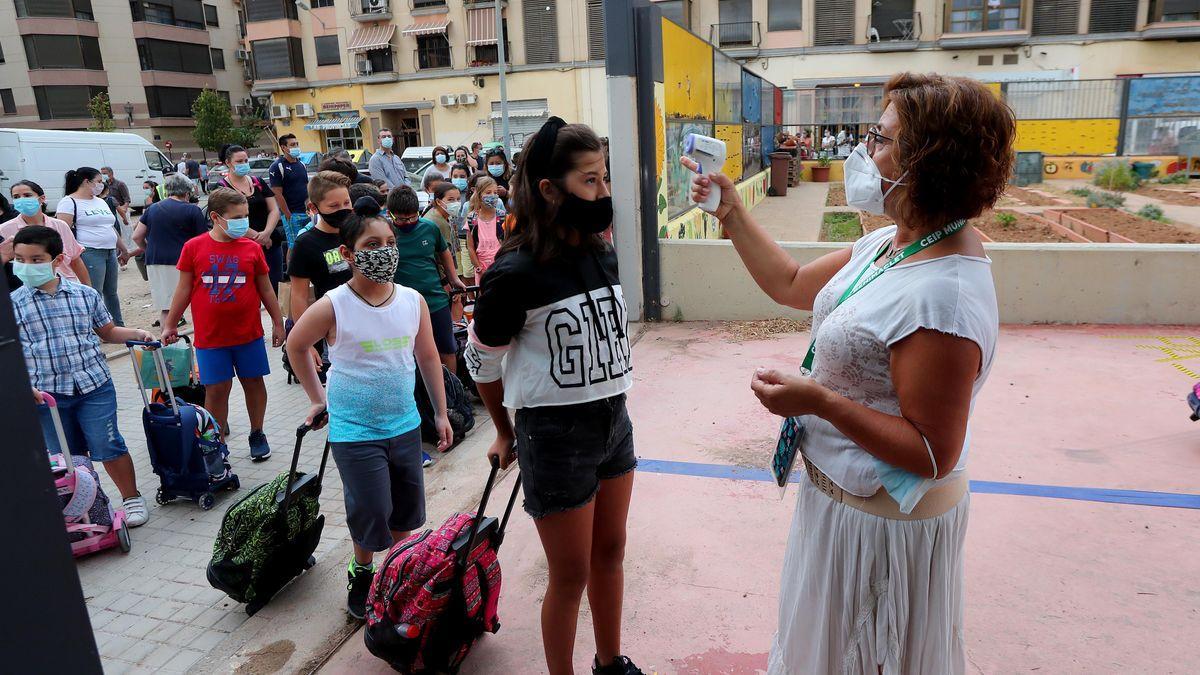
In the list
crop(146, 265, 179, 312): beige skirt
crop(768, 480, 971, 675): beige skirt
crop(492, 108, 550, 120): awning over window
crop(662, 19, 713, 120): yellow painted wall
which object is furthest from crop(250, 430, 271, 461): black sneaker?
crop(492, 108, 550, 120): awning over window

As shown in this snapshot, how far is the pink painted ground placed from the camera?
2.86m

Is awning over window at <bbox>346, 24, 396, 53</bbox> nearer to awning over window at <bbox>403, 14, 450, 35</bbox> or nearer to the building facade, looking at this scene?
awning over window at <bbox>403, 14, 450, 35</bbox>

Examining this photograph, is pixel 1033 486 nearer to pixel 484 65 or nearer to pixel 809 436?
pixel 809 436

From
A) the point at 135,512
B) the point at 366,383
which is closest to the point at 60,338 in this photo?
the point at 135,512

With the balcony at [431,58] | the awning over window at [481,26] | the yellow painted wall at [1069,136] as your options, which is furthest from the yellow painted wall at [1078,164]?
the balcony at [431,58]

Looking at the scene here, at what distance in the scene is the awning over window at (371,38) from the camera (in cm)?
3819

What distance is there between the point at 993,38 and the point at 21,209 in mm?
36991

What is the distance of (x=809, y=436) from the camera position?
6.27ft

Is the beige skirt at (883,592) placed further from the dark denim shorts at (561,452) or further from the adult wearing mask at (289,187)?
the adult wearing mask at (289,187)

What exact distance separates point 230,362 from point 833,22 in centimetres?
3590

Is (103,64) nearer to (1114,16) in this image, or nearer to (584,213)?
(1114,16)

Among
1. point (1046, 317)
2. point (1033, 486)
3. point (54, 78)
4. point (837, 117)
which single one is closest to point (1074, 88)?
point (837, 117)

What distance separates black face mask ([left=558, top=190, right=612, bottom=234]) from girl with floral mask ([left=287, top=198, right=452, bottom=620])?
1110mm

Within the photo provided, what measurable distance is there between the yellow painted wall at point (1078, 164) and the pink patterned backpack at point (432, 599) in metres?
25.1
